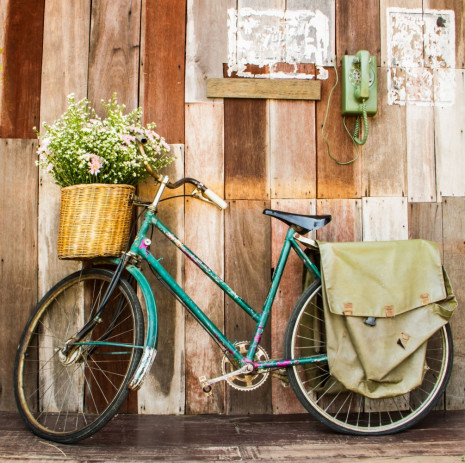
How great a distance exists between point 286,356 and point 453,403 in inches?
42.4

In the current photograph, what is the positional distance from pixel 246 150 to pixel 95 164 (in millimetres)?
843

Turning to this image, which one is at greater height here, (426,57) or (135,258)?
(426,57)

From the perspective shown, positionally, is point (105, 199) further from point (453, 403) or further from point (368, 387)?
point (453, 403)

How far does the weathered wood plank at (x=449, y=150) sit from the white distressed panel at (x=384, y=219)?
0.25m

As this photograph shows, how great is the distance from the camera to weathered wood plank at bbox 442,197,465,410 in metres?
2.68

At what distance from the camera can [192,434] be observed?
2271mm

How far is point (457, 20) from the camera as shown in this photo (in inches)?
109

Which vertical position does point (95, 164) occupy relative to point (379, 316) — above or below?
above

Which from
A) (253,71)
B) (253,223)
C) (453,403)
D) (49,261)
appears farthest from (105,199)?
(453,403)

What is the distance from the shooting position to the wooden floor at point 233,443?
202cm

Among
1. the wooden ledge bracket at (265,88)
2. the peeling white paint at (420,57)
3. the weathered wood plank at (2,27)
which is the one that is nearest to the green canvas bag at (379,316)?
the wooden ledge bracket at (265,88)

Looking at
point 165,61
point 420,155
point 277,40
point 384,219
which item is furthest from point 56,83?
point 420,155

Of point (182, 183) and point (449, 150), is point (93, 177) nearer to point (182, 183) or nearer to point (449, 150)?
point (182, 183)

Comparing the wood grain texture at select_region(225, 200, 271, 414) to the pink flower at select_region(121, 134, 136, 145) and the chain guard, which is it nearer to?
the chain guard
